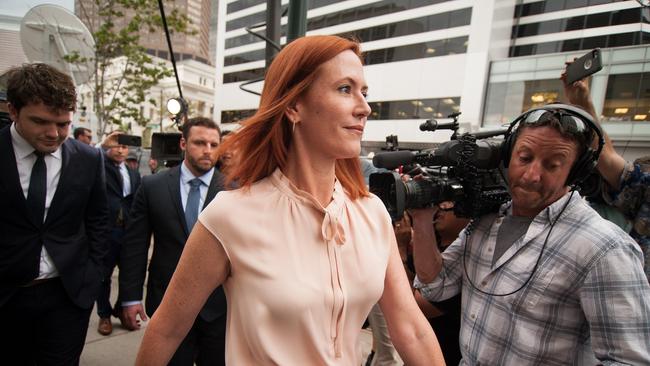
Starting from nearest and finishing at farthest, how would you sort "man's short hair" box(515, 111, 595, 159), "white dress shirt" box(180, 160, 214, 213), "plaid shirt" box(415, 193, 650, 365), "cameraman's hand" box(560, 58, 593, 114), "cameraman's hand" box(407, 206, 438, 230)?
"plaid shirt" box(415, 193, 650, 365) → "man's short hair" box(515, 111, 595, 159) → "cameraman's hand" box(407, 206, 438, 230) → "cameraman's hand" box(560, 58, 593, 114) → "white dress shirt" box(180, 160, 214, 213)

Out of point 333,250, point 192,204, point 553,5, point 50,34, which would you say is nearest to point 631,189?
point 333,250

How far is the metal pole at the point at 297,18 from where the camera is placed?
228cm

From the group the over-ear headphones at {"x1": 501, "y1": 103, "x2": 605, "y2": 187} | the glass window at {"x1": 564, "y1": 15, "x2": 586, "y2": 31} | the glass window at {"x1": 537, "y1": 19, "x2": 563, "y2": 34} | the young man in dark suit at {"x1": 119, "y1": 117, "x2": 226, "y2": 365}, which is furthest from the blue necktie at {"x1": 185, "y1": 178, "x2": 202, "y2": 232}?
the glass window at {"x1": 537, "y1": 19, "x2": 563, "y2": 34}

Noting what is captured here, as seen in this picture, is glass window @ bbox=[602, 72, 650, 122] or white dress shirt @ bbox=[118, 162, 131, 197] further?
glass window @ bbox=[602, 72, 650, 122]

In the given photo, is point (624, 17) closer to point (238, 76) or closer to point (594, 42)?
point (594, 42)

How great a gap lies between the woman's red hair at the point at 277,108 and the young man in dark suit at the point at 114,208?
3.16 meters

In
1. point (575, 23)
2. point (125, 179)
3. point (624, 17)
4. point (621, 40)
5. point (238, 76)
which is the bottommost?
point (125, 179)

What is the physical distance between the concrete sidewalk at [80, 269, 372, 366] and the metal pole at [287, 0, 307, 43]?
8.60 ft

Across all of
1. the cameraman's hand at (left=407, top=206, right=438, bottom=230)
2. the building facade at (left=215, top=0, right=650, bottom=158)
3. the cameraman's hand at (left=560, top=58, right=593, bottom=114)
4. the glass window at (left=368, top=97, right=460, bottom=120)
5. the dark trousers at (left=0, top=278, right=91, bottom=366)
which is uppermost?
the building facade at (left=215, top=0, right=650, bottom=158)

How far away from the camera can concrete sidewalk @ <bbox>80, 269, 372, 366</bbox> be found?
10.4ft

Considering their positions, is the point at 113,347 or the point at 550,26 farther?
the point at 550,26

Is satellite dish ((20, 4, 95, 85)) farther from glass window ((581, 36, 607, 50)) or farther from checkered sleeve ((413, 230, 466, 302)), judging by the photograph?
glass window ((581, 36, 607, 50))

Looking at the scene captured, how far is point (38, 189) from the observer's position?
197cm

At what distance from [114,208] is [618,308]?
444 centimetres
